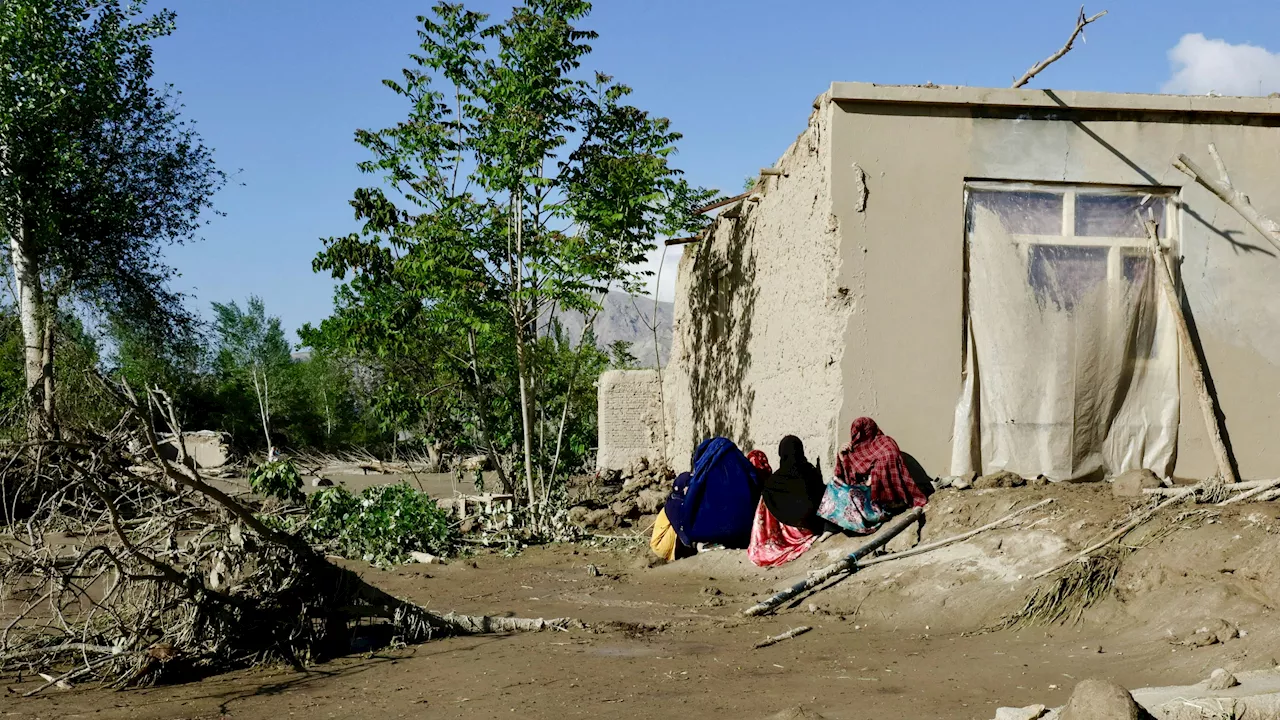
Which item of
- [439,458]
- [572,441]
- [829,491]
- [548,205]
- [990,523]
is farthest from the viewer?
[439,458]

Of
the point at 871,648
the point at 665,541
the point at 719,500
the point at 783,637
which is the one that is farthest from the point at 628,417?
the point at 871,648

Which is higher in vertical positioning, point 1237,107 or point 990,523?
point 1237,107

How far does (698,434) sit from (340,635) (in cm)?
677

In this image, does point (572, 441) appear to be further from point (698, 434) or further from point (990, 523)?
point (990, 523)

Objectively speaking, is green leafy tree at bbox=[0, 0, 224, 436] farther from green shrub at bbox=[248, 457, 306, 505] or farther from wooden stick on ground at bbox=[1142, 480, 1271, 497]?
wooden stick on ground at bbox=[1142, 480, 1271, 497]

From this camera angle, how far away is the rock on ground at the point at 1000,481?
7605 millimetres

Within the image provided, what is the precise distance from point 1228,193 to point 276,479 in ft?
26.6

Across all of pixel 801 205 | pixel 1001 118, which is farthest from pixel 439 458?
pixel 1001 118

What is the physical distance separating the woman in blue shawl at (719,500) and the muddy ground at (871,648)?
3.45 feet

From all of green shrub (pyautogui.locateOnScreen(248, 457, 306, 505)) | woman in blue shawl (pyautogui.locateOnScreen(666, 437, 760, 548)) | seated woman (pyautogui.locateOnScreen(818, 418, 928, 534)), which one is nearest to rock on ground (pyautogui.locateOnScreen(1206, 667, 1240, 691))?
seated woman (pyautogui.locateOnScreen(818, 418, 928, 534))

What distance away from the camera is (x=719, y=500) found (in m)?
8.84

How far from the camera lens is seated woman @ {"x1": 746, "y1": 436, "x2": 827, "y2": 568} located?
8.11 metres

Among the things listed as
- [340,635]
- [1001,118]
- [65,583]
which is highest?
[1001,118]

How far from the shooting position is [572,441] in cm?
1206
